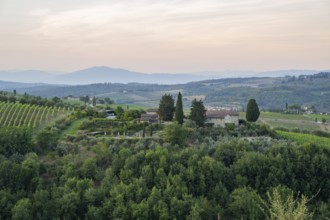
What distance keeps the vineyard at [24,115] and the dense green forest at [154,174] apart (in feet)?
22.7

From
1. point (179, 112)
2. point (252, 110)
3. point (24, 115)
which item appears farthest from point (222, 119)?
point (24, 115)

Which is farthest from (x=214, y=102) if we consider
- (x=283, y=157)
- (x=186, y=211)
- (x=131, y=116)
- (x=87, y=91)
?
(x=186, y=211)

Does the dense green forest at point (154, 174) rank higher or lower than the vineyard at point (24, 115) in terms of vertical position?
lower

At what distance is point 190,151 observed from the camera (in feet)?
96.0

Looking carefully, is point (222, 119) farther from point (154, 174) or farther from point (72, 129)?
point (72, 129)

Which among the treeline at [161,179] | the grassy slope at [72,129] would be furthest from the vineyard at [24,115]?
the treeline at [161,179]

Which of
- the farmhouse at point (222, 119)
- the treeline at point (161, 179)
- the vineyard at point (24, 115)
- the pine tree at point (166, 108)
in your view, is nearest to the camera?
the treeline at point (161, 179)

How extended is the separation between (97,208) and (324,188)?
19206 millimetres

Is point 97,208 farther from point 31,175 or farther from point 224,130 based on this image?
point 224,130

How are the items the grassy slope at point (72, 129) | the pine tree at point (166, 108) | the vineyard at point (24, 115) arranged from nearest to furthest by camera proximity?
1. the grassy slope at point (72, 129)
2. the pine tree at point (166, 108)
3. the vineyard at point (24, 115)

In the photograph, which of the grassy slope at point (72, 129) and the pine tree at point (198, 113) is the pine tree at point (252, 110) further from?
the grassy slope at point (72, 129)

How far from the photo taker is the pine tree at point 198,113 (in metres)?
38.7

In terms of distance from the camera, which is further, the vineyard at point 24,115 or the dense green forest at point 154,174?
the vineyard at point 24,115

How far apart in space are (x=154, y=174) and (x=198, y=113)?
45.8ft
